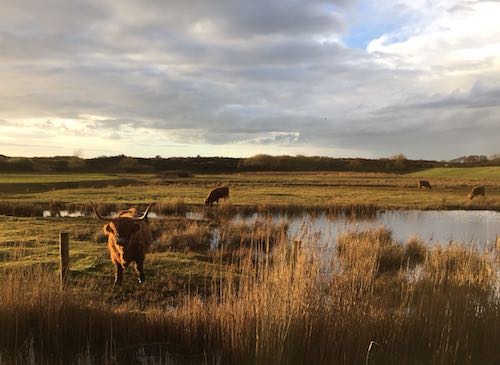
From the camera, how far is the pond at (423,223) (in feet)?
65.5

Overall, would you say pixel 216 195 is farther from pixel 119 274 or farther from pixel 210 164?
pixel 210 164

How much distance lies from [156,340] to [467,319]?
5024 mm

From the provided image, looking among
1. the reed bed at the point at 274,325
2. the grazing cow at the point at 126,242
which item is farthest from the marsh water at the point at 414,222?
the reed bed at the point at 274,325

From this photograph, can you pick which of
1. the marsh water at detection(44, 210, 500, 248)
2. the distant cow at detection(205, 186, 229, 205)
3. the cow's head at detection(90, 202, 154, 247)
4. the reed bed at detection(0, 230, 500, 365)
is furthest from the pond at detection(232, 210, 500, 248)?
the reed bed at detection(0, 230, 500, 365)

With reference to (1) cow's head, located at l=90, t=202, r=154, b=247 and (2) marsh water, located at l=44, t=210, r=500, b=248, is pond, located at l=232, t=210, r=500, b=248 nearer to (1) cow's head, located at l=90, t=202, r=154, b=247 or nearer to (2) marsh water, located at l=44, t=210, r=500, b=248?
(2) marsh water, located at l=44, t=210, r=500, b=248

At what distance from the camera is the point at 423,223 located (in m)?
25.3

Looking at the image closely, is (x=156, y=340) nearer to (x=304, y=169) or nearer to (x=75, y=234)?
(x=75, y=234)

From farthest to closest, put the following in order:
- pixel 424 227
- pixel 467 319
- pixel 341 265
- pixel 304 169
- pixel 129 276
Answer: pixel 304 169 → pixel 424 227 → pixel 129 276 → pixel 341 265 → pixel 467 319

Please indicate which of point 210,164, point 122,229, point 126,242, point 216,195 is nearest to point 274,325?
point 126,242

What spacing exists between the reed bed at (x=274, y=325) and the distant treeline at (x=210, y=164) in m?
88.1

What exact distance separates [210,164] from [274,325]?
11212 cm

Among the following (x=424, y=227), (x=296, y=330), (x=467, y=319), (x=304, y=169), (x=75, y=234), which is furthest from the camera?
(x=304, y=169)

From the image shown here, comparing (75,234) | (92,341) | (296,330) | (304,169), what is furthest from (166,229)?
(304,169)

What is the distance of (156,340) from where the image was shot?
684cm
